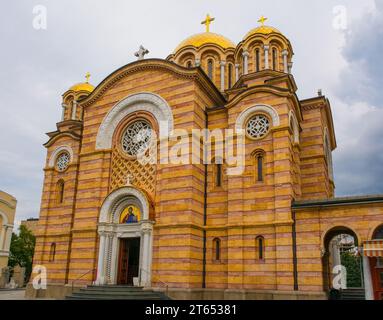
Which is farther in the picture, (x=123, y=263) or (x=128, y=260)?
(x=128, y=260)

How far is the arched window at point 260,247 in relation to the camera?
1719cm

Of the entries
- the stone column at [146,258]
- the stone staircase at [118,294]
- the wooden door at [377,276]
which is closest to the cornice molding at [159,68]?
the stone column at [146,258]

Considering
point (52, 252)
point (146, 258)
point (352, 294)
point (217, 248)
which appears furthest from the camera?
point (52, 252)

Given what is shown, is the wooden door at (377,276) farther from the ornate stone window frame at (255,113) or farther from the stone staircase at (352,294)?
the ornate stone window frame at (255,113)

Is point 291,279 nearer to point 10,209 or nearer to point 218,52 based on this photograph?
point 218,52

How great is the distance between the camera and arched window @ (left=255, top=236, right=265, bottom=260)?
56.4 feet

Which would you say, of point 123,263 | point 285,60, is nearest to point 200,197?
point 123,263

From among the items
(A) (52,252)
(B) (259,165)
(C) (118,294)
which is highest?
(B) (259,165)

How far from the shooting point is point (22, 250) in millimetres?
41125

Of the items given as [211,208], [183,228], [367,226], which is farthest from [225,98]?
[367,226]

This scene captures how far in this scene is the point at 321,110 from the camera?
885 inches

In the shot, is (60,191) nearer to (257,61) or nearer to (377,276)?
(257,61)

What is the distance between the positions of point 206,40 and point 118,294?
1791cm
